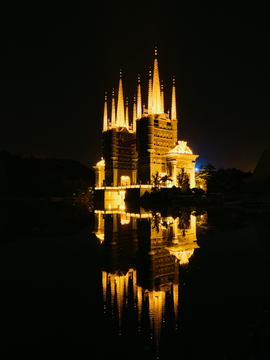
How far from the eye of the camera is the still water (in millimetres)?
3982

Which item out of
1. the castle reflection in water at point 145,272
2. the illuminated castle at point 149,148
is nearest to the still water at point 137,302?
the castle reflection in water at point 145,272

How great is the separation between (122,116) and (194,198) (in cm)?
3563

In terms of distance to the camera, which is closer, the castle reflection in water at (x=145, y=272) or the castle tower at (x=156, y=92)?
the castle reflection in water at (x=145, y=272)

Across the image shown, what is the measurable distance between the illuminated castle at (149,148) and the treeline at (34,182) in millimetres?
19320

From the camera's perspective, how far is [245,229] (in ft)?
50.2

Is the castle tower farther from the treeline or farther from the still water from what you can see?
the still water

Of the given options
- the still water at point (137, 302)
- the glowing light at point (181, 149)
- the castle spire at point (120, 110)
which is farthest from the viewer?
the castle spire at point (120, 110)

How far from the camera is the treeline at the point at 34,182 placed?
8894 centimetres

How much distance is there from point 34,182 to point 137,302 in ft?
307

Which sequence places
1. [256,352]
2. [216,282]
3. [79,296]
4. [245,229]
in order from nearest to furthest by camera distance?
[256,352] → [79,296] → [216,282] → [245,229]

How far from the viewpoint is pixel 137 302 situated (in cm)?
547

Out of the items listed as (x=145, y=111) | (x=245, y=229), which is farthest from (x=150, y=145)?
(x=245, y=229)

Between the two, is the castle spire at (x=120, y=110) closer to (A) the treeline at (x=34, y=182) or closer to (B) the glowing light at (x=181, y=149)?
(B) the glowing light at (x=181, y=149)

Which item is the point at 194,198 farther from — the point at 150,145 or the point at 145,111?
the point at 145,111
